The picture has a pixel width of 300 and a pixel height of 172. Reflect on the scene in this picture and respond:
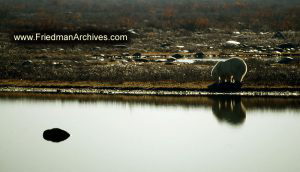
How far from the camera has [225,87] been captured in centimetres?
3112

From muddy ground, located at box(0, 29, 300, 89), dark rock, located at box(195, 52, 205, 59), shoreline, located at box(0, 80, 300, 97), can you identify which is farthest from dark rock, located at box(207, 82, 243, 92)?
dark rock, located at box(195, 52, 205, 59)

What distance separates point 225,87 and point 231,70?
0.98m

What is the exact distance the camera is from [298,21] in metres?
77.5

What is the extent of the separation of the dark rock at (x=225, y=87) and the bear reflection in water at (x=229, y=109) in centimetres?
154

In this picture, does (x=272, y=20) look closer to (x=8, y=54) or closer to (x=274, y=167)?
(x=8, y=54)

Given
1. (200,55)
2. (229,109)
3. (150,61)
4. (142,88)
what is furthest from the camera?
(200,55)

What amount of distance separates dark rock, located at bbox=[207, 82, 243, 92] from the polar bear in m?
0.40

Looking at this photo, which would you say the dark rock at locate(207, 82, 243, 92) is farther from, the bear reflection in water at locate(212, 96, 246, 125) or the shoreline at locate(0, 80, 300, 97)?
the bear reflection in water at locate(212, 96, 246, 125)

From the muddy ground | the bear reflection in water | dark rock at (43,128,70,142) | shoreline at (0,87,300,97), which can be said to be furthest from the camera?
the muddy ground

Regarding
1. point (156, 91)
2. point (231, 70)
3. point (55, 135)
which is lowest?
point (55, 135)

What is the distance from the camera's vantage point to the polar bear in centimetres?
3111

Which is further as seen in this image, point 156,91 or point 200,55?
point 200,55

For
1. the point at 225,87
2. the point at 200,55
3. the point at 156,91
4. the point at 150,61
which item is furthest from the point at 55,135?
the point at 200,55

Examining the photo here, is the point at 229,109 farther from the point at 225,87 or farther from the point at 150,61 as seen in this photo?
the point at 150,61
